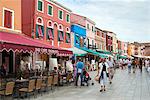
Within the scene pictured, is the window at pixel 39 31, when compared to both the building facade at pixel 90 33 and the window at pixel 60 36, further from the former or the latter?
the building facade at pixel 90 33

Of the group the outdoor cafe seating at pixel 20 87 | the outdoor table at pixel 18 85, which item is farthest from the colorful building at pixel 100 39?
the outdoor table at pixel 18 85

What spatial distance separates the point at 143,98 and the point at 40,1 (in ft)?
Result: 62.7

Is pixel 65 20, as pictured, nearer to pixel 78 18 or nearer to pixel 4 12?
pixel 78 18

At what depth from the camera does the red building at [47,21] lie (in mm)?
28844

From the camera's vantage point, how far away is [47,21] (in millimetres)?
31781

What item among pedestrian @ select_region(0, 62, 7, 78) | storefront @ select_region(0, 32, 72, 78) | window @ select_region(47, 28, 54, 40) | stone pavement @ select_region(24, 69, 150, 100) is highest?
window @ select_region(47, 28, 54, 40)

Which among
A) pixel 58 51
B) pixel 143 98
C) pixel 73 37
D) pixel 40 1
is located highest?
pixel 40 1

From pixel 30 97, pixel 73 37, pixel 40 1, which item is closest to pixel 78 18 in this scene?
pixel 73 37

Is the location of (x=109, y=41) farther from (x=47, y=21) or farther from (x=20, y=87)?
(x=20, y=87)

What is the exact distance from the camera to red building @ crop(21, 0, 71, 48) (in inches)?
1136

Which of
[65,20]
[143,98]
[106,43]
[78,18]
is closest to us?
[143,98]

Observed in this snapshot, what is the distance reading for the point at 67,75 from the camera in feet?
65.5

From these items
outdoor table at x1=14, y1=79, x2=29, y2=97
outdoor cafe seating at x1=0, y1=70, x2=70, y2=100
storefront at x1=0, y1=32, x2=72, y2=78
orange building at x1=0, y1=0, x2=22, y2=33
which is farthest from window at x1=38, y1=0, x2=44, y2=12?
outdoor table at x1=14, y1=79, x2=29, y2=97

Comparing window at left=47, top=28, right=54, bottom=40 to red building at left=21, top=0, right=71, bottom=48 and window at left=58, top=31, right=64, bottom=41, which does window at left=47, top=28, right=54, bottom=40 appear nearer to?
red building at left=21, top=0, right=71, bottom=48
